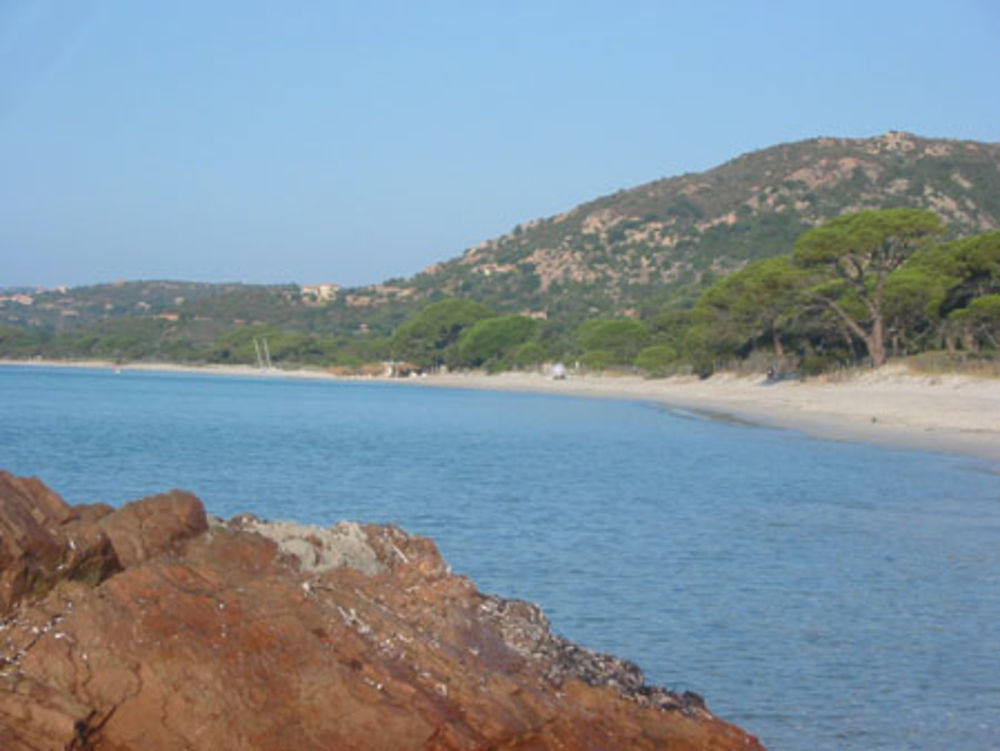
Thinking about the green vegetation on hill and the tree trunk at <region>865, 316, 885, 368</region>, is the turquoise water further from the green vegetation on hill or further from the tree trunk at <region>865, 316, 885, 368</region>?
the green vegetation on hill

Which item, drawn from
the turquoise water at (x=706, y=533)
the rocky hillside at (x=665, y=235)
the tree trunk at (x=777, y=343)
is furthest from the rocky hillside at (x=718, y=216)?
the turquoise water at (x=706, y=533)

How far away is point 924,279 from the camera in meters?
53.2

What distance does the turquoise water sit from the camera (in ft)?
31.3

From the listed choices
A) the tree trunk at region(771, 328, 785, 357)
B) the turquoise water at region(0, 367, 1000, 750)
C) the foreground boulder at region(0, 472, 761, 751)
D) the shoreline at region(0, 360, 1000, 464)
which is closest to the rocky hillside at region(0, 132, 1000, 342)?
the shoreline at region(0, 360, 1000, 464)

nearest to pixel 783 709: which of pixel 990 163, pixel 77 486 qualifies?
pixel 77 486

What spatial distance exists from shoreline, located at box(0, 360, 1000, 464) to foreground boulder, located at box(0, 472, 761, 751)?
2174 centimetres

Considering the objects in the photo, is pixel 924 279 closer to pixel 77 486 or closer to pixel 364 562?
pixel 77 486

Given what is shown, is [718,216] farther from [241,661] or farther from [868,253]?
[241,661]

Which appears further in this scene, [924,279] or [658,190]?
[658,190]

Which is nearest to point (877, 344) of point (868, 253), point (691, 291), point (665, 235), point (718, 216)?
point (868, 253)

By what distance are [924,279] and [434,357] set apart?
200 ft

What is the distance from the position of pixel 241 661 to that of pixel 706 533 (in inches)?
454

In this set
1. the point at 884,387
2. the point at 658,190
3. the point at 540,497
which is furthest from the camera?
the point at 658,190

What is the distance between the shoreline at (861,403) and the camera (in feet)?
107
